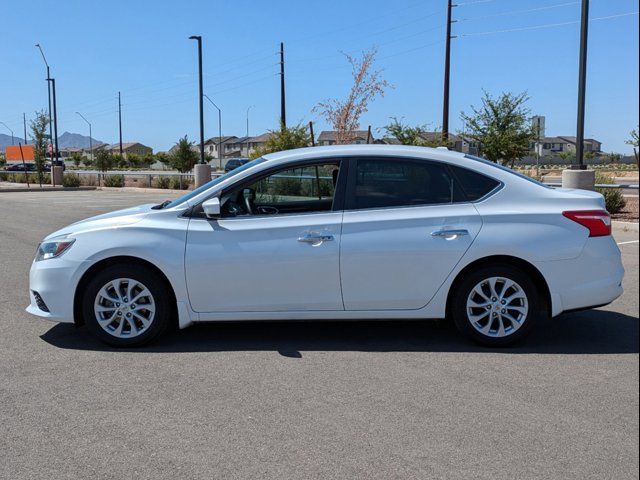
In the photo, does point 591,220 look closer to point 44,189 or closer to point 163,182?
point 163,182

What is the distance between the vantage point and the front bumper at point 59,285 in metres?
5.69

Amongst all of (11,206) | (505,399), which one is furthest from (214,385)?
(11,206)

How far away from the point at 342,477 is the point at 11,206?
23.6 metres

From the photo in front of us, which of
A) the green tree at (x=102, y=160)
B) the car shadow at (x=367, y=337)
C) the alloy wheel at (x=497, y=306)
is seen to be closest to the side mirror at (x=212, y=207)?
the car shadow at (x=367, y=337)

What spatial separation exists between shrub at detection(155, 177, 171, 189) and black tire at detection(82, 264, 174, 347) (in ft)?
104

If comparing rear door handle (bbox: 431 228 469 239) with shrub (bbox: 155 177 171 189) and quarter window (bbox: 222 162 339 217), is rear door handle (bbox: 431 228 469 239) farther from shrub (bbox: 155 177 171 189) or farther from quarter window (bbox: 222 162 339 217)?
shrub (bbox: 155 177 171 189)

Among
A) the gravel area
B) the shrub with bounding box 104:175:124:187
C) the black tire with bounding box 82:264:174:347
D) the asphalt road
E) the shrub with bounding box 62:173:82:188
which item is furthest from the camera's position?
the shrub with bounding box 62:173:82:188

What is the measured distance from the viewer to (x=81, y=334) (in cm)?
630

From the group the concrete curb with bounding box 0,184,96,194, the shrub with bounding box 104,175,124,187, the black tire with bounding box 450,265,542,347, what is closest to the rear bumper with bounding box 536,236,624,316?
the black tire with bounding box 450,265,542,347

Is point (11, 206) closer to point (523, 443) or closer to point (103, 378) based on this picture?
point (103, 378)

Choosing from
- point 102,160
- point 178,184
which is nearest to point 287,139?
point 178,184

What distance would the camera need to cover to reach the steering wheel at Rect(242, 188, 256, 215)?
234 inches

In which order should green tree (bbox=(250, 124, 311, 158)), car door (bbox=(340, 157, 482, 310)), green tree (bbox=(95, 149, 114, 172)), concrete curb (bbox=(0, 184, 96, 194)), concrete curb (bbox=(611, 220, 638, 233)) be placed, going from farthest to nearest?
green tree (bbox=(95, 149, 114, 172))
concrete curb (bbox=(0, 184, 96, 194))
green tree (bbox=(250, 124, 311, 158))
concrete curb (bbox=(611, 220, 638, 233))
car door (bbox=(340, 157, 482, 310))

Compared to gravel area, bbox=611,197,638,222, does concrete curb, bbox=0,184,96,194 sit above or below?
above
